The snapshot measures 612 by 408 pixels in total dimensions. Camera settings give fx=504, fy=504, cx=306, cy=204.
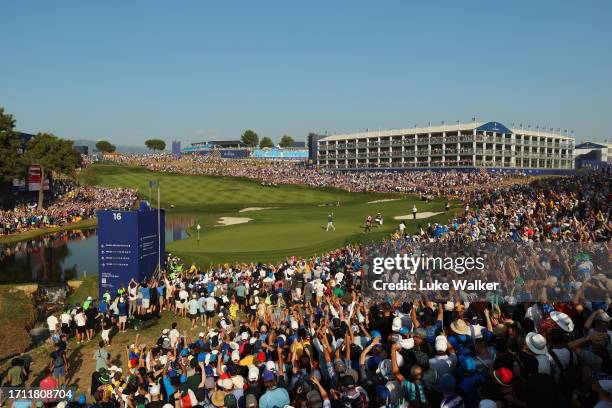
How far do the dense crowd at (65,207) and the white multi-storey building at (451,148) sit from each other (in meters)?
57.7

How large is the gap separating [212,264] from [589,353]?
25436mm

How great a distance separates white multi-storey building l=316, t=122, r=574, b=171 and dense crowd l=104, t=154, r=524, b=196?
1229cm

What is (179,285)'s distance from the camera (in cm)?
2142

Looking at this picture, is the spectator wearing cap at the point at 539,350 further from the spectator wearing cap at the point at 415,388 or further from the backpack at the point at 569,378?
the spectator wearing cap at the point at 415,388

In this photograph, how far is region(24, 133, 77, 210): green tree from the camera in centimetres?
6569

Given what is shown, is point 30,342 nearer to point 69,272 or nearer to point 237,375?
point 237,375

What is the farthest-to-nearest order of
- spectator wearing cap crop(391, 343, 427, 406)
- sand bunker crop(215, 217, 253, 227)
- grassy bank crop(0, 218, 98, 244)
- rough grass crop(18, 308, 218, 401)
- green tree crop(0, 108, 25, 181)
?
Answer: 1. green tree crop(0, 108, 25, 181)
2. sand bunker crop(215, 217, 253, 227)
3. grassy bank crop(0, 218, 98, 244)
4. rough grass crop(18, 308, 218, 401)
5. spectator wearing cap crop(391, 343, 427, 406)

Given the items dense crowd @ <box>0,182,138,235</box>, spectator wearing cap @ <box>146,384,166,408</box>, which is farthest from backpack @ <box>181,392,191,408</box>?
dense crowd @ <box>0,182,138,235</box>

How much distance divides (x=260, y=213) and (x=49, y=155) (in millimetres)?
31031

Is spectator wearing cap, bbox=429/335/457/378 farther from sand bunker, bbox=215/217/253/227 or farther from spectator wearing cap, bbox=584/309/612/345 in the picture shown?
sand bunker, bbox=215/217/253/227

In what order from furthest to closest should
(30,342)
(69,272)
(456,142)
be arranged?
(456,142) < (69,272) < (30,342)

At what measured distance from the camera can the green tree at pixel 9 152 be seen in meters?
58.1

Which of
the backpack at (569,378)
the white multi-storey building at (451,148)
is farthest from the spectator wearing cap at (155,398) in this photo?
the white multi-storey building at (451,148)

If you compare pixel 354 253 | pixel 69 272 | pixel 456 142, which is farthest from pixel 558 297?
pixel 456 142
